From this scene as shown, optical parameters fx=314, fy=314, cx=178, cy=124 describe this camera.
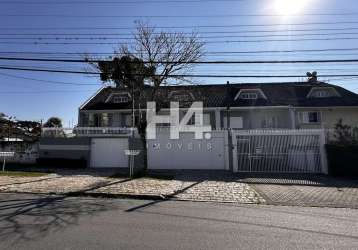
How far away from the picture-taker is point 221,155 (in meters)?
18.6

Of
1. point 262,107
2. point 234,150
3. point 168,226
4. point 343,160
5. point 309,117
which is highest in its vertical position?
point 262,107

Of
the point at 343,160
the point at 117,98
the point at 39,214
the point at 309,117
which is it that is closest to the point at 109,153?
the point at 117,98

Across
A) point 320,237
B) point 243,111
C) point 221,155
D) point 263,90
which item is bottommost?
point 320,237

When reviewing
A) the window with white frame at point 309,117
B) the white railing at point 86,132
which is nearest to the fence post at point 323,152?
the white railing at point 86,132

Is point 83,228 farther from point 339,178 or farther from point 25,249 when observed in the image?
point 339,178

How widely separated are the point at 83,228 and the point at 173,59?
13.2 meters

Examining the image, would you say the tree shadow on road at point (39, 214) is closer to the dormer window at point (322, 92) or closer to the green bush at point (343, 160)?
the green bush at point (343, 160)

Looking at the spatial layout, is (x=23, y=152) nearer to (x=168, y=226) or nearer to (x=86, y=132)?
(x=86, y=132)

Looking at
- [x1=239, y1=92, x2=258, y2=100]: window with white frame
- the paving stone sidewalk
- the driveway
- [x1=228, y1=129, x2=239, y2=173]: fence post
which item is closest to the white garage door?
the paving stone sidewalk

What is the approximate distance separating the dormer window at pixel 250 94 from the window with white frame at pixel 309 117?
377 cm

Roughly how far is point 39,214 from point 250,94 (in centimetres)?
2472

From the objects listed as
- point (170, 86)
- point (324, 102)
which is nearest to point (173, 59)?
point (170, 86)

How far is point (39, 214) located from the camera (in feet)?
24.4

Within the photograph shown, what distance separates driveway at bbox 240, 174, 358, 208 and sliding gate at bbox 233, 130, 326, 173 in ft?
4.10
